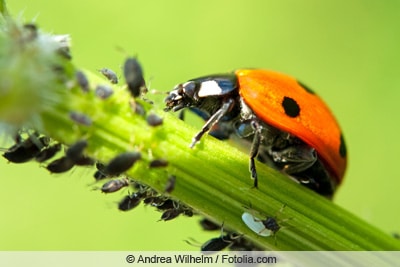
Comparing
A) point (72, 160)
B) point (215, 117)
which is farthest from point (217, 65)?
point (72, 160)

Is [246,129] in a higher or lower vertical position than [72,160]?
lower

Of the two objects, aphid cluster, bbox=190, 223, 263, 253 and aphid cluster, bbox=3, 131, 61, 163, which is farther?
aphid cluster, bbox=190, 223, 263, 253

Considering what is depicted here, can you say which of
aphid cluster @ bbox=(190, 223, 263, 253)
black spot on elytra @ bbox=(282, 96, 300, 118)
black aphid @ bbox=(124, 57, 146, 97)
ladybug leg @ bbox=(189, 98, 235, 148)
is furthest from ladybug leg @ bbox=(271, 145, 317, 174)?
black aphid @ bbox=(124, 57, 146, 97)

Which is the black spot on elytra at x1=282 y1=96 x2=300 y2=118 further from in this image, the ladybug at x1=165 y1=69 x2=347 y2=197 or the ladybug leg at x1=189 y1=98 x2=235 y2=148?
the ladybug leg at x1=189 y1=98 x2=235 y2=148

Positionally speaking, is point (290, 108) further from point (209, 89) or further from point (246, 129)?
point (209, 89)

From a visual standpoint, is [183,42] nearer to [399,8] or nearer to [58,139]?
[399,8]

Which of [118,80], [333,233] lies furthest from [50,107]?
[333,233]
